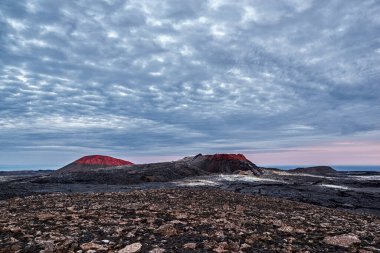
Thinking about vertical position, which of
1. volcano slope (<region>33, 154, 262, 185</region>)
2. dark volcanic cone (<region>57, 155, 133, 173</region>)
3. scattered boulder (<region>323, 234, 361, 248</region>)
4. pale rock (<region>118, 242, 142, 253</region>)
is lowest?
scattered boulder (<region>323, 234, 361, 248</region>)

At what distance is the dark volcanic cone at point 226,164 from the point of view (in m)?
47.5

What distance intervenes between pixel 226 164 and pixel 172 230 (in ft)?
140

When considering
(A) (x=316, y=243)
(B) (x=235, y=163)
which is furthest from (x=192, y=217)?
(B) (x=235, y=163)

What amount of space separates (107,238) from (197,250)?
1687 millimetres

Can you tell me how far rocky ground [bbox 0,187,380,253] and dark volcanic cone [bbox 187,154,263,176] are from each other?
38148mm

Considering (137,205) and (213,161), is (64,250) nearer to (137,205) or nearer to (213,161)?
(137,205)

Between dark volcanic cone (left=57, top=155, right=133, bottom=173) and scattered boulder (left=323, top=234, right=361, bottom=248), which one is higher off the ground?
dark volcanic cone (left=57, top=155, right=133, bottom=173)

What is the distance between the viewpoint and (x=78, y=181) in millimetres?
24859

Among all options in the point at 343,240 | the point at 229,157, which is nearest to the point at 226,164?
the point at 229,157

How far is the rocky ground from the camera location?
580 centimetres

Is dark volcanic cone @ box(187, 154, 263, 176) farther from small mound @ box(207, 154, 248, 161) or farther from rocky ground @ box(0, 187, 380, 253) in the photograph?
rocky ground @ box(0, 187, 380, 253)

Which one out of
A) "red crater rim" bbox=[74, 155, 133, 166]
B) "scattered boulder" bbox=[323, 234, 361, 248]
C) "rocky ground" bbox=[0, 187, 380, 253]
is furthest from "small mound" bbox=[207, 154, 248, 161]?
"scattered boulder" bbox=[323, 234, 361, 248]

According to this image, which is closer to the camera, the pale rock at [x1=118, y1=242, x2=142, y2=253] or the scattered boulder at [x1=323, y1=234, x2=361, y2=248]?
the pale rock at [x1=118, y1=242, x2=142, y2=253]

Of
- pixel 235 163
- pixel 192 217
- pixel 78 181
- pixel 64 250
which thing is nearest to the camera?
pixel 64 250
